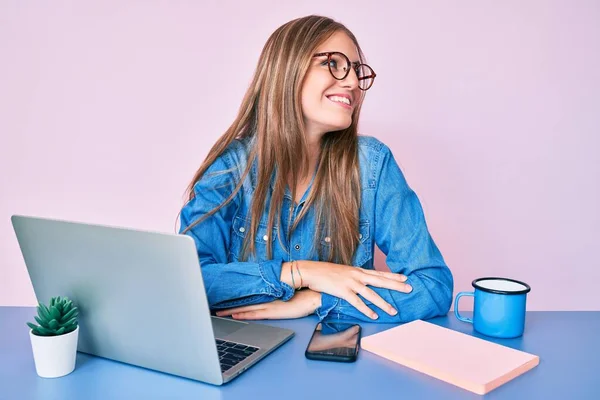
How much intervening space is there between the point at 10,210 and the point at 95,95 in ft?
1.86

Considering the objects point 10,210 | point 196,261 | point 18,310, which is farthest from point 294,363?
point 10,210

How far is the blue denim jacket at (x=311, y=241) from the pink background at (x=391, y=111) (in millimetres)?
593

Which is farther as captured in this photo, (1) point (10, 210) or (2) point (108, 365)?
(1) point (10, 210)

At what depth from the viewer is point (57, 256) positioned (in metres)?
0.95

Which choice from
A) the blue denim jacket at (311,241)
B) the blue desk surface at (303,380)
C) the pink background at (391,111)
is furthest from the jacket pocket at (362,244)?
the pink background at (391,111)

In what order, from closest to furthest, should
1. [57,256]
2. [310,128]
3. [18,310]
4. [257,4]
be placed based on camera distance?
[57,256], [18,310], [310,128], [257,4]

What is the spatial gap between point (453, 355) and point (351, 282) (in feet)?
1.08

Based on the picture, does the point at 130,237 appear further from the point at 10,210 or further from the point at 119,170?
the point at 10,210

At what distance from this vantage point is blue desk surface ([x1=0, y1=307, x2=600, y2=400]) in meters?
0.84

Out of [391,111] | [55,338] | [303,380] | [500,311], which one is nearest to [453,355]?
[500,311]

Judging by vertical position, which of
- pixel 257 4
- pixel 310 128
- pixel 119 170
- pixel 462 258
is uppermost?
pixel 257 4

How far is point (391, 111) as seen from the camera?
2.07 meters

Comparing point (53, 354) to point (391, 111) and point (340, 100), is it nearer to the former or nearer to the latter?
point (340, 100)

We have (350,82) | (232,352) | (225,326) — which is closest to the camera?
(232,352)
